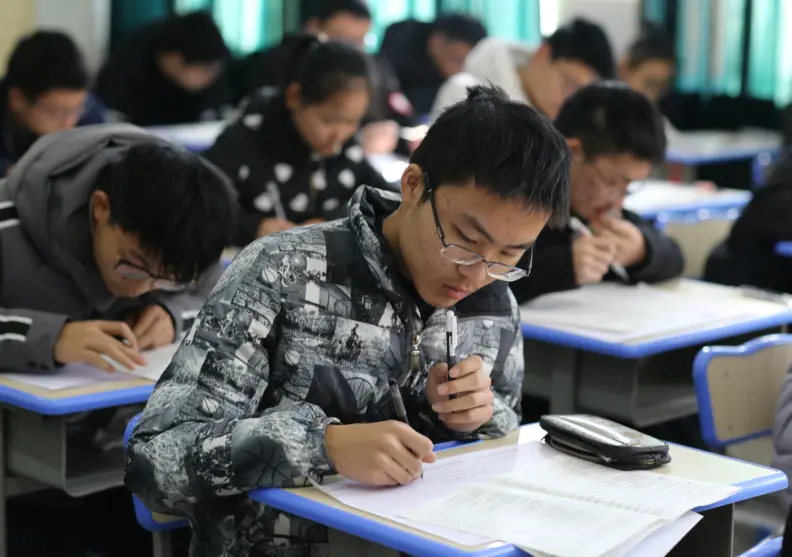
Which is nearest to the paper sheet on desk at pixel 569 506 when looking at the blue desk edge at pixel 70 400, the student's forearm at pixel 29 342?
the blue desk edge at pixel 70 400

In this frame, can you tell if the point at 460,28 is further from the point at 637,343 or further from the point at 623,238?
the point at 637,343

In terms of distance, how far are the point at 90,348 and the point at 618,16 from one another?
5721mm

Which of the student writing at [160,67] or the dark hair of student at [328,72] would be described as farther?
the student writing at [160,67]

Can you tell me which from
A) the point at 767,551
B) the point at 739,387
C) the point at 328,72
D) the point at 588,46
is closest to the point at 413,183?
the point at 767,551

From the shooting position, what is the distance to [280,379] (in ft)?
5.24

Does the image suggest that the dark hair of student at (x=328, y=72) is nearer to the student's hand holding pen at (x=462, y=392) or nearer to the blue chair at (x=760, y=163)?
the student's hand holding pen at (x=462, y=392)

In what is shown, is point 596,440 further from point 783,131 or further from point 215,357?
point 783,131

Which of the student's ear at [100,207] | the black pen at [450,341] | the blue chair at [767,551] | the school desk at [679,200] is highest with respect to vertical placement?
the student's ear at [100,207]

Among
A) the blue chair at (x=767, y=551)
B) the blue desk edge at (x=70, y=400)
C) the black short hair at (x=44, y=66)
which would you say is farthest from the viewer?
the black short hair at (x=44, y=66)

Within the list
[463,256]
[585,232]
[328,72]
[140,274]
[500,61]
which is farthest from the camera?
[500,61]

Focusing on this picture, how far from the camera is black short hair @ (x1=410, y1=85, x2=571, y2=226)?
4.89ft

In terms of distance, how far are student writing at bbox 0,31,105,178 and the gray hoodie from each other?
1676 mm

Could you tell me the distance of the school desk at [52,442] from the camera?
201 centimetres

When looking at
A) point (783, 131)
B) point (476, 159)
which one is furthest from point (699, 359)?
point (783, 131)
